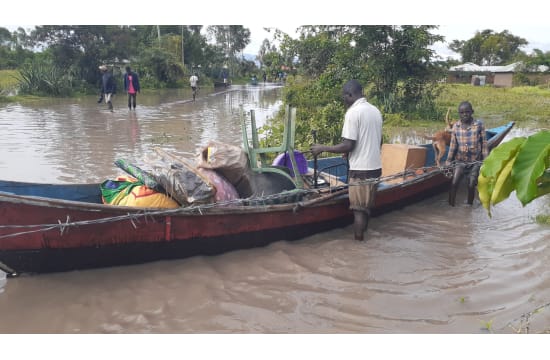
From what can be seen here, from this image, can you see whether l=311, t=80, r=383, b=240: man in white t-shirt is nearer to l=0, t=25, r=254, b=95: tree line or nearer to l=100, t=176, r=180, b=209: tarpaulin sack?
l=100, t=176, r=180, b=209: tarpaulin sack

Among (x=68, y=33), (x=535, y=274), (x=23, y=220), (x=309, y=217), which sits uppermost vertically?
(x=68, y=33)

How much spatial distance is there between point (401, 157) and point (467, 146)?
3.30ft

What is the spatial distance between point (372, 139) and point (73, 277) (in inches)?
135

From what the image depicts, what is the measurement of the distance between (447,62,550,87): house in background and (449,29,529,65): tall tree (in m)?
11.8

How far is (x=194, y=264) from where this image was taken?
15.0 feet

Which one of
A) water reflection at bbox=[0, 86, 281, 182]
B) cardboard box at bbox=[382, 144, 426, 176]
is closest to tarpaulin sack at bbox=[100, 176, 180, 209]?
water reflection at bbox=[0, 86, 281, 182]

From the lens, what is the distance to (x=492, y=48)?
180ft

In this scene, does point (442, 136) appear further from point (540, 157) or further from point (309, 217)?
point (540, 157)

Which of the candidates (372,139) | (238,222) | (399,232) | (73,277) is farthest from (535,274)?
(73,277)

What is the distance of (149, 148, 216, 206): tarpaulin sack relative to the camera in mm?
4270

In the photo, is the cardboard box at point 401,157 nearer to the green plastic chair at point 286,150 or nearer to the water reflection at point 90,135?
the green plastic chair at point 286,150

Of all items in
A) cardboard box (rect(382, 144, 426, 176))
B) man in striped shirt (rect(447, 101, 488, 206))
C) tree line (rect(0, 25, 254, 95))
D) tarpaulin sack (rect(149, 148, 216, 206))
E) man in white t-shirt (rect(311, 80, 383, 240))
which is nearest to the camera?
tarpaulin sack (rect(149, 148, 216, 206))

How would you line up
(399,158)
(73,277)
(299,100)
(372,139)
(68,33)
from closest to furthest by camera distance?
(73,277)
(372,139)
(399,158)
(299,100)
(68,33)

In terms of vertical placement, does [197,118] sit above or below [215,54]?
below
